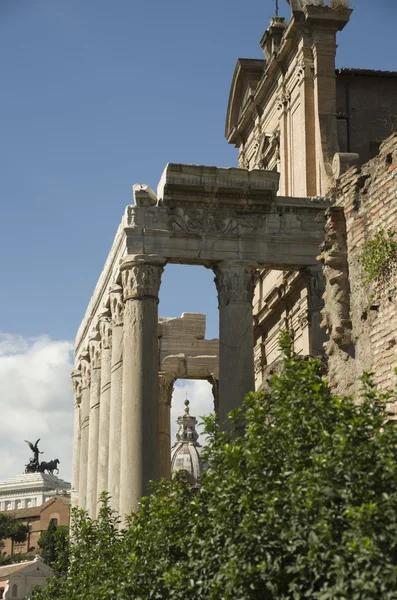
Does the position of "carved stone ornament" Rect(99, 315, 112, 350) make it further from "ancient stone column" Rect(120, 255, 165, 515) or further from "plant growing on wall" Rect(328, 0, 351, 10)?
"plant growing on wall" Rect(328, 0, 351, 10)

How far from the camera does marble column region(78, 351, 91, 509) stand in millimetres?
36131

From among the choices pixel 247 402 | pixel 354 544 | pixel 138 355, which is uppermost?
pixel 138 355

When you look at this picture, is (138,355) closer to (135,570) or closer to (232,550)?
(135,570)

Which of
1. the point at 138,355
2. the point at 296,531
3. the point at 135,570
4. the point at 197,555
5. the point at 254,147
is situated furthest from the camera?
the point at 254,147

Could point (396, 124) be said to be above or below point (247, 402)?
above

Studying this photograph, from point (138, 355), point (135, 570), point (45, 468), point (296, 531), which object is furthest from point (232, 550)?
point (45, 468)

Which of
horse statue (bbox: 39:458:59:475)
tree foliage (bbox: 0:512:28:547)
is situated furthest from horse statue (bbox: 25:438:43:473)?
tree foliage (bbox: 0:512:28:547)

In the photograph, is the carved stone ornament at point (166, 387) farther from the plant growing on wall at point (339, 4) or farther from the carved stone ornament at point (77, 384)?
the plant growing on wall at point (339, 4)

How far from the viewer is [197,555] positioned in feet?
35.9

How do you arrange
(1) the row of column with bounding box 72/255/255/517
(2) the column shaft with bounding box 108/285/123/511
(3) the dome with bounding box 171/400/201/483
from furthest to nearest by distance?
1. (3) the dome with bounding box 171/400/201/483
2. (2) the column shaft with bounding box 108/285/123/511
3. (1) the row of column with bounding box 72/255/255/517

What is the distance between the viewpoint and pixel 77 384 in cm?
3866

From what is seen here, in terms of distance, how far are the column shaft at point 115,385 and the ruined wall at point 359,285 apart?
47.0ft

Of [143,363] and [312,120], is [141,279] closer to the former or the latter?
[143,363]

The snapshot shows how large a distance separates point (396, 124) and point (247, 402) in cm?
2062
